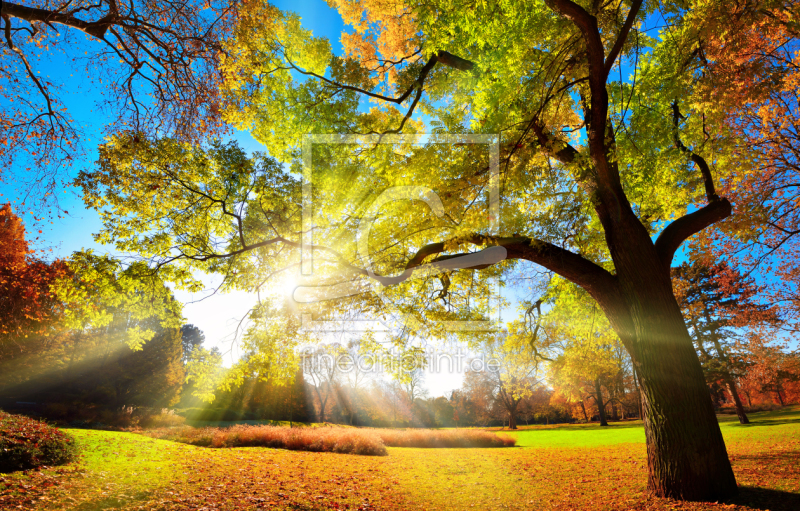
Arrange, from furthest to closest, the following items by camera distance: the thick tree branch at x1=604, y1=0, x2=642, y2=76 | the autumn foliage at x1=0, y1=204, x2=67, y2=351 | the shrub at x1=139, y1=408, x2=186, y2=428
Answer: the shrub at x1=139, y1=408, x2=186, y2=428 < the autumn foliage at x1=0, y1=204, x2=67, y2=351 < the thick tree branch at x1=604, y1=0, x2=642, y2=76

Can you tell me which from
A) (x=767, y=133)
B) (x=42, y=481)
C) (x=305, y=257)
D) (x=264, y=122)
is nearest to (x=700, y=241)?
(x=767, y=133)

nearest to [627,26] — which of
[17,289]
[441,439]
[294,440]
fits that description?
[294,440]

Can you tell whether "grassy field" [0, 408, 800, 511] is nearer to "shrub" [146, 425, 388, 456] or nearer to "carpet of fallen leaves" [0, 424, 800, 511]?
"carpet of fallen leaves" [0, 424, 800, 511]

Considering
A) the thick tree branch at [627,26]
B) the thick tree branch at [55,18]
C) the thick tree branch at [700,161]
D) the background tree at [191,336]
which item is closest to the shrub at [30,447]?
the thick tree branch at [55,18]

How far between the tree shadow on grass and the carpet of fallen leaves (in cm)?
1

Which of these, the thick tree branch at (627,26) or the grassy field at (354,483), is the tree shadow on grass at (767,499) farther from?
the thick tree branch at (627,26)

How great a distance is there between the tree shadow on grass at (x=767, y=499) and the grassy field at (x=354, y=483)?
1 cm

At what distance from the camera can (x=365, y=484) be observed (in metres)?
8.14

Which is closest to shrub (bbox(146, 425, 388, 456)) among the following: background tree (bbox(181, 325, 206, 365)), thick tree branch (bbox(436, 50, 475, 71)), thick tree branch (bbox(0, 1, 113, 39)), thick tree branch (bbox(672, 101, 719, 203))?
thick tree branch (bbox(672, 101, 719, 203))

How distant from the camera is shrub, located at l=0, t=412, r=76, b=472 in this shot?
7172 millimetres

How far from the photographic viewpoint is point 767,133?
8695mm

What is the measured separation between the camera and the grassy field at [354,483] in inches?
213

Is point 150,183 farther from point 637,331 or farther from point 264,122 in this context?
point 637,331

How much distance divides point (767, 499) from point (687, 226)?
4.40 metres
